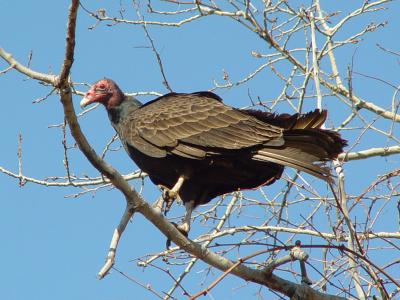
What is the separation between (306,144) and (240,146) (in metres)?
0.45

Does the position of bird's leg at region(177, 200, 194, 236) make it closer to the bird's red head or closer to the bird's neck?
the bird's neck

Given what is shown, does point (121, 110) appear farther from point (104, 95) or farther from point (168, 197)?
point (168, 197)

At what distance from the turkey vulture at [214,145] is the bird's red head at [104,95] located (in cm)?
33

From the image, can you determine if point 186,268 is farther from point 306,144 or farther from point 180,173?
point 306,144

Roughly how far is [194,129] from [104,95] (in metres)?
1.04

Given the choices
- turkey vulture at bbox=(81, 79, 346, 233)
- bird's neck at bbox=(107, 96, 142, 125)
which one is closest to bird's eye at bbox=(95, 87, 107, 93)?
bird's neck at bbox=(107, 96, 142, 125)

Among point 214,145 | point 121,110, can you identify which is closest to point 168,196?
point 214,145

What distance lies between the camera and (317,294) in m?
4.57

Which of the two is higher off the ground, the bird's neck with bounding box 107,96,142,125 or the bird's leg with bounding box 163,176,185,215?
the bird's neck with bounding box 107,96,142,125

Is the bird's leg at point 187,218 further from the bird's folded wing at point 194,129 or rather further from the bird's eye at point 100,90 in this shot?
the bird's eye at point 100,90

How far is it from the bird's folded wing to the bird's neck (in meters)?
0.18

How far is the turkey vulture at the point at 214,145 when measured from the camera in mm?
5207

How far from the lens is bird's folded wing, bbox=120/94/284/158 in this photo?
17.8ft

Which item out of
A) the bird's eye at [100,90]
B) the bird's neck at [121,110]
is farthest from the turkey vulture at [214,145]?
the bird's eye at [100,90]
